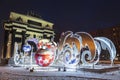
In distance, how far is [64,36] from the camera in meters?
37.2

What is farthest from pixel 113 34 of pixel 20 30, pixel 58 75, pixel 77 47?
pixel 58 75

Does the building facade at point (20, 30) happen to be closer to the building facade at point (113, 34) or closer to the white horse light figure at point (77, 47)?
the building facade at point (113, 34)

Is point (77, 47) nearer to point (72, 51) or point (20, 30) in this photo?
point (72, 51)

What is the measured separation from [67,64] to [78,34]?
465 centimetres

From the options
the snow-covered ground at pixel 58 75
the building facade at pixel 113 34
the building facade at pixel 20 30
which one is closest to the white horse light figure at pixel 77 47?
the snow-covered ground at pixel 58 75

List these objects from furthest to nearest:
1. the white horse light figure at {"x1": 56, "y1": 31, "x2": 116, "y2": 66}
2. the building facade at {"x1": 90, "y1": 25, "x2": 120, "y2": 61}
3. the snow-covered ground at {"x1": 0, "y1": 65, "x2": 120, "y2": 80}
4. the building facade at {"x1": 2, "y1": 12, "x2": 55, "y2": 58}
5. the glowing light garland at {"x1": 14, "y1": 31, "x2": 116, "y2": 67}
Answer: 1. the building facade at {"x1": 90, "y1": 25, "x2": 120, "y2": 61}
2. the building facade at {"x1": 2, "y1": 12, "x2": 55, "y2": 58}
3. the white horse light figure at {"x1": 56, "y1": 31, "x2": 116, "y2": 66}
4. the glowing light garland at {"x1": 14, "y1": 31, "x2": 116, "y2": 67}
5. the snow-covered ground at {"x1": 0, "y1": 65, "x2": 120, "y2": 80}

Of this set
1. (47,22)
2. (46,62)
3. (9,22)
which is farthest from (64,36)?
(47,22)

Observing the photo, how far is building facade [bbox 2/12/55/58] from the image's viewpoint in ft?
240

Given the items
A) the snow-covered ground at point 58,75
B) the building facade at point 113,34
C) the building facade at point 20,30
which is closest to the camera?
the snow-covered ground at point 58,75

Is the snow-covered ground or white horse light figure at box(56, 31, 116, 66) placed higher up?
white horse light figure at box(56, 31, 116, 66)

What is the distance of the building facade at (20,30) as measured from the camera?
73.1m

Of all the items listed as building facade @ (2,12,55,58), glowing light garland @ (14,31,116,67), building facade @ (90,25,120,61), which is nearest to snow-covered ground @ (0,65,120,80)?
glowing light garland @ (14,31,116,67)

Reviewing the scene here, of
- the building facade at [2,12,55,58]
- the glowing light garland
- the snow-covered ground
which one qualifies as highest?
the building facade at [2,12,55,58]

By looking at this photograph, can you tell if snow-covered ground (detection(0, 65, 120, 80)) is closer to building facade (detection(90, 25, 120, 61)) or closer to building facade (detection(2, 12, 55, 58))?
building facade (detection(2, 12, 55, 58))
